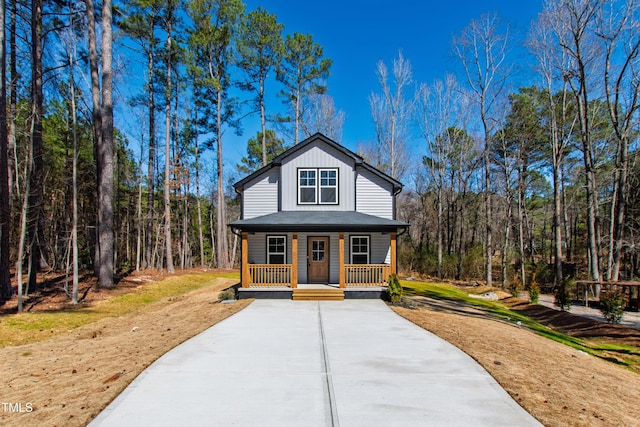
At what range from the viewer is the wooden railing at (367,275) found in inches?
538

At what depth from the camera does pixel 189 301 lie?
1380 cm

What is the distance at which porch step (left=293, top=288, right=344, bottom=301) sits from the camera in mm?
12906

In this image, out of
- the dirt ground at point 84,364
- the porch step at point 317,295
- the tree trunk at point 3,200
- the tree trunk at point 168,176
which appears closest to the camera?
the dirt ground at point 84,364

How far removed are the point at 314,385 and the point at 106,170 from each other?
50.9ft

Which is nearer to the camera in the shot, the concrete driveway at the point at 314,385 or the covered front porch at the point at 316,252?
the concrete driveway at the point at 314,385

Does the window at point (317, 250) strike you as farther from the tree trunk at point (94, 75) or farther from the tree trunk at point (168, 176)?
the tree trunk at point (168, 176)

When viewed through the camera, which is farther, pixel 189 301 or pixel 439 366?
pixel 189 301

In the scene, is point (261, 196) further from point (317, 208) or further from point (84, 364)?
point (84, 364)

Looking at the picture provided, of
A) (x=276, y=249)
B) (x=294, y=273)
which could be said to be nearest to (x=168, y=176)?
(x=276, y=249)

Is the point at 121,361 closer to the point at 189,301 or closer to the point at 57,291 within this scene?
the point at 189,301

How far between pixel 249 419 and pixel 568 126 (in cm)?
2907

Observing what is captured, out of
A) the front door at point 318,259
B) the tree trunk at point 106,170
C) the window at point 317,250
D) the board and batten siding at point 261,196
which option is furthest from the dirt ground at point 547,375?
the tree trunk at point 106,170

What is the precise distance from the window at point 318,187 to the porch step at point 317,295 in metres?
4.15

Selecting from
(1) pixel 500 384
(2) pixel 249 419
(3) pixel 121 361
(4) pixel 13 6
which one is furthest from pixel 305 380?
(4) pixel 13 6
